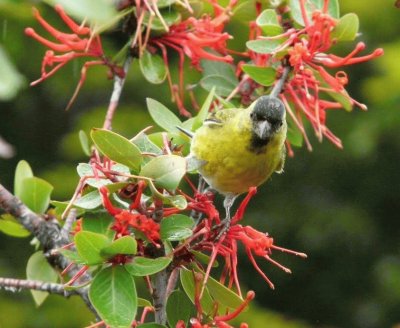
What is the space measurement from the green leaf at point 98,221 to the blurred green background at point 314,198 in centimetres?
436

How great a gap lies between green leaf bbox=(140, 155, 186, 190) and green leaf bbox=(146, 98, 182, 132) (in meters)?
0.54

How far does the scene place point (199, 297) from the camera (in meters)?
2.27

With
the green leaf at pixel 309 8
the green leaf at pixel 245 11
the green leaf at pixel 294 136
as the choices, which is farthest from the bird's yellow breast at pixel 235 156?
the green leaf at pixel 245 11

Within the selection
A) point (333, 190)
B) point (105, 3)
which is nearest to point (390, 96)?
point (333, 190)

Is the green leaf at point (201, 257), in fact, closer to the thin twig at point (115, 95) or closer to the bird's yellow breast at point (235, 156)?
the bird's yellow breast at point (235, 156)

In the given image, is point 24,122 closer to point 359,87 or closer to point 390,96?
point 359,87

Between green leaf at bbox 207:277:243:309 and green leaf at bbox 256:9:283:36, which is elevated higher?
green leaf at bbox 256:9:283:36

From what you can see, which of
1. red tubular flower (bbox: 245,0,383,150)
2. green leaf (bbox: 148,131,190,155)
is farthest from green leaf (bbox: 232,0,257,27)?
green leaf (bbox: 148,131,190,155)

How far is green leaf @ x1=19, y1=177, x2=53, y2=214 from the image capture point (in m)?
2.80

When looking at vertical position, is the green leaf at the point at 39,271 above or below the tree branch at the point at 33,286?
below

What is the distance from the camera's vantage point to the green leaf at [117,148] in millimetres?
2145

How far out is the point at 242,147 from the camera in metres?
2.92

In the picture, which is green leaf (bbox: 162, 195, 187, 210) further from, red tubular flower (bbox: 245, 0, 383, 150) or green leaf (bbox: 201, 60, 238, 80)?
green leaf (bbox: 201, 60, 238, 80)

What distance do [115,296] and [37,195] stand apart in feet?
2.48
